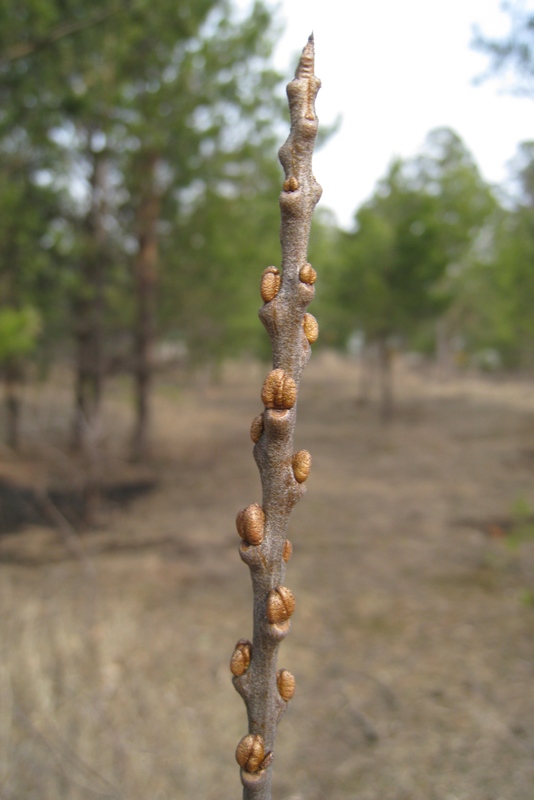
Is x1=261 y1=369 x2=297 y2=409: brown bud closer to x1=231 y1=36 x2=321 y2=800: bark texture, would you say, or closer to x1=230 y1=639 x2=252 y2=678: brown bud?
x1=231 y1=36 x2=321 y2=800: bark texture

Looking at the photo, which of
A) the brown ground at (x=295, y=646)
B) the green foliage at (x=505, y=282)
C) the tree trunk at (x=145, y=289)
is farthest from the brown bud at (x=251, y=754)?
the tree trunk at (x=145, y=289)

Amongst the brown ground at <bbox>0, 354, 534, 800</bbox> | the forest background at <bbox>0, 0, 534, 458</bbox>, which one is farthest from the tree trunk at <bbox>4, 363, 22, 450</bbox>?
the brown ground at <bbox>0, 354, 534, 800</bbox>

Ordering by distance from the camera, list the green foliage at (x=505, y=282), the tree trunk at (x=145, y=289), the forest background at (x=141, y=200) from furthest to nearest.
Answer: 1. the tree trunk at (x=145, y=289)
2. the green foliage at (x=505, y=282)
3. the forest background at (x=141, y=200)

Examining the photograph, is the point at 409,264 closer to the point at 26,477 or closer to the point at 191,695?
the point at 26,477

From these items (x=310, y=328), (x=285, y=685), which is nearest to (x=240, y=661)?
(x=285, y=685)

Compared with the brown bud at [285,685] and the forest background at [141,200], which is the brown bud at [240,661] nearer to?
the brown bud at [285,685]

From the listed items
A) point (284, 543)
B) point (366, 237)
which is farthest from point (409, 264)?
point (284, 543)

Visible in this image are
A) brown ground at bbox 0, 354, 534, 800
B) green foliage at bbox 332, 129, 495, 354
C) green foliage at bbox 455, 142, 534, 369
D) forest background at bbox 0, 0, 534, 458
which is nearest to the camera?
brown ground at bbox 0, 354, 534, 800
